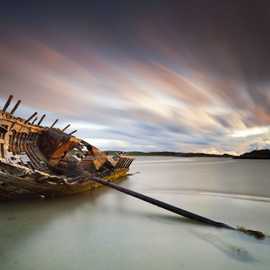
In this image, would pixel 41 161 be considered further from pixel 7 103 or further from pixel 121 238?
pixel 121 238

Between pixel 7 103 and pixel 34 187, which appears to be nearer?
pixel 34 187

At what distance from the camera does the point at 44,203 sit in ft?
23.5

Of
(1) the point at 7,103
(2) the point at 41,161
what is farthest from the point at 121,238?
(2) the point at 41,161

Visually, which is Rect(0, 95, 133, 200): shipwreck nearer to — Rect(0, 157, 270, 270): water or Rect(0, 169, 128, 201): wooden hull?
Rect(0, 169, 128, 201): wooden hull

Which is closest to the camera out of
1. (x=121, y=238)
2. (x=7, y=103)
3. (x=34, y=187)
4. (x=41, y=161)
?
(x=121, y=238)

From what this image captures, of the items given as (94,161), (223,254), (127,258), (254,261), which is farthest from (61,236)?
(94,161)

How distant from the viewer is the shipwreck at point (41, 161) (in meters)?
6.41

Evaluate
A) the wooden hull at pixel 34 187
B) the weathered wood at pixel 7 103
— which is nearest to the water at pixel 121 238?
the wooden hull at pixel 34 187

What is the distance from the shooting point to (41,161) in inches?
400

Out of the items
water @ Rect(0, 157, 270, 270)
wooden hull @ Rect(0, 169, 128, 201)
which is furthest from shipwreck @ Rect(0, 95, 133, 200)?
water @ Rect(0, 157, 270, 270)

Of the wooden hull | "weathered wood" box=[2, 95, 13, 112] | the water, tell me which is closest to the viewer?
the water

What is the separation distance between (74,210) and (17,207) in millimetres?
1640

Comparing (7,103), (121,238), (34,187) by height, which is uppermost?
(7,103)

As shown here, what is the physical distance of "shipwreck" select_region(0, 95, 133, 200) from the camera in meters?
6.41
